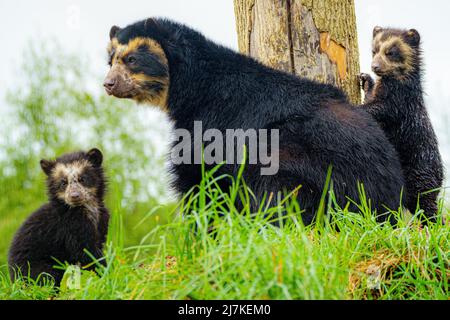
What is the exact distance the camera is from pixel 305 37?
646cm

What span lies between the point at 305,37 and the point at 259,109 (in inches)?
46.5

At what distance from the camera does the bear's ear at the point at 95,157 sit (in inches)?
263

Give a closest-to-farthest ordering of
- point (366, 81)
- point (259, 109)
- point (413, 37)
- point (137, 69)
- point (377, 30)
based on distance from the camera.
A: 1. point (259, 109)
2. point (137, 69)
3. point (366, 81)
4. point (413, 37)
5. point (377, 30)

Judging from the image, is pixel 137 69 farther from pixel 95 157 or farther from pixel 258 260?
pixel 258 260

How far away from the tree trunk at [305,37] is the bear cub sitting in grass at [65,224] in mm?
2010

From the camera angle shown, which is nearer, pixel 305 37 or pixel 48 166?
pixel 305 37

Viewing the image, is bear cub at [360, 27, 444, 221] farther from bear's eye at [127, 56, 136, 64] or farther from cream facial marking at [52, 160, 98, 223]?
cream facial marking at [52, 160, 98, 223]

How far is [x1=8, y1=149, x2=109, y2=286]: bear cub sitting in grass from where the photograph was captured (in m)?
6.04

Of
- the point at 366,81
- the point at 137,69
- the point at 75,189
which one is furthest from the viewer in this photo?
the point at 366,81

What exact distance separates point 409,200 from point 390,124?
2.65 ft

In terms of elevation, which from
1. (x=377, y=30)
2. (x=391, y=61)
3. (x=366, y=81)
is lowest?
(x=366, y=81)

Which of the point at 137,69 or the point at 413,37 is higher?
the point at 413,37

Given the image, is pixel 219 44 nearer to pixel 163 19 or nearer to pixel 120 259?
pixel 163 19

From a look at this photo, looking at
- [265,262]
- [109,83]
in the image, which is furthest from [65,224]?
[265,262]
